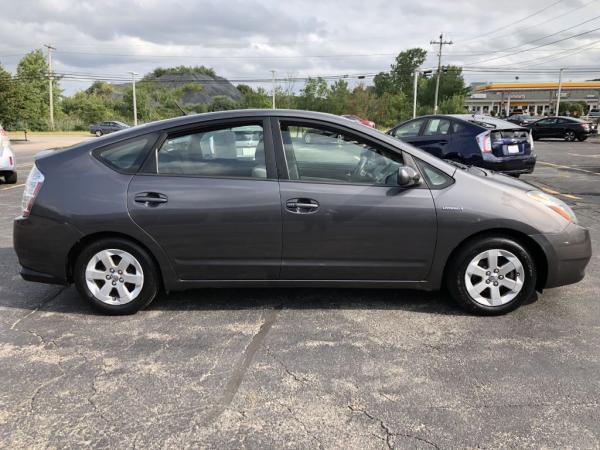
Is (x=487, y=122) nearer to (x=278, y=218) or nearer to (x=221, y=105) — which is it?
(x=278, y=218)

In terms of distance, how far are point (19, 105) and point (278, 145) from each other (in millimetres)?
39241

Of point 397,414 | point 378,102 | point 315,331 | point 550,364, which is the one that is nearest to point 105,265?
point 315,331

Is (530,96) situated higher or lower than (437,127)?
higher

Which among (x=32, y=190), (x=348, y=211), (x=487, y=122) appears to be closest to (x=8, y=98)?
(x=487, y=122)

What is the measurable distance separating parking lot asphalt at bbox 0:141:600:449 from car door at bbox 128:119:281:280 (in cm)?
46

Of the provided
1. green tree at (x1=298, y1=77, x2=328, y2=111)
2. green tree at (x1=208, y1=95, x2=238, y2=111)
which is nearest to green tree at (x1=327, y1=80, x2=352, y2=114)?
green tree at (x1=298, y1=77, x2=328, y2=111)

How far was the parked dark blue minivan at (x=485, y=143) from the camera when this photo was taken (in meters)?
9.55

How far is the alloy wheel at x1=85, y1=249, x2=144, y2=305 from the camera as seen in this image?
12.6ft

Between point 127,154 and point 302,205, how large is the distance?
1408 mm

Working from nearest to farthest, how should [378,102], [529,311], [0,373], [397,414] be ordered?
[397,414] < [0,373] < [529,311] < [378,102]

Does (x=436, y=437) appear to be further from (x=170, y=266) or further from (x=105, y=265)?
(x=105, y=265)

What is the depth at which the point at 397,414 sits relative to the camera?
2.68 m

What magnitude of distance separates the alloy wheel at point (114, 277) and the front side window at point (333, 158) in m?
1.39

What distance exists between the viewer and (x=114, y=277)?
3.87 metres
